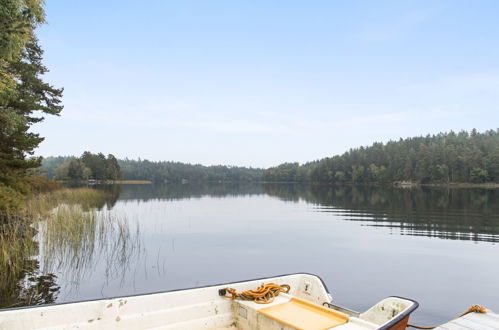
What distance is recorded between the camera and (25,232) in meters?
12.3

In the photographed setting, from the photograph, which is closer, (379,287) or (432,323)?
(432,323)

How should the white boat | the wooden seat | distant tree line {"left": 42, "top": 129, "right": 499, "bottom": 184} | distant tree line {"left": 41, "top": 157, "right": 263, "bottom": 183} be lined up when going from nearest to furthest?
1. the white boat
2. the wooden seat
3. distant tree line {"left": 42, "top": 129, "right": 499, "bottom": 184}
4. distant tree line {"left": 41, "top": 157, "right": 263, "bottom": 183}

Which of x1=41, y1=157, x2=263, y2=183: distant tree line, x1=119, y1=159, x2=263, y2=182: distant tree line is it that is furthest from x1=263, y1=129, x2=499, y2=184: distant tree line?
x1=41, y1=157, x2=263, y2=183: distant tree line

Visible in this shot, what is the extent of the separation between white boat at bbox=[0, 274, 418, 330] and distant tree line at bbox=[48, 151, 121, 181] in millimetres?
103312

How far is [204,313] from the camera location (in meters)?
5.35

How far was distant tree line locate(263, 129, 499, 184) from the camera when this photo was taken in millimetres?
98750

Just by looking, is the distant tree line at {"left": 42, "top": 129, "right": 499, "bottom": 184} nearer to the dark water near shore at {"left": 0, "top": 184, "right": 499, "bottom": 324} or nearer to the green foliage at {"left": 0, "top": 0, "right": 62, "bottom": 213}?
the green foliage at {"left": 0, "top": 0, "right": 62, "bottom": 213}

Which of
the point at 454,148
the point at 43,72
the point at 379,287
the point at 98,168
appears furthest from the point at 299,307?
the point at 454,148

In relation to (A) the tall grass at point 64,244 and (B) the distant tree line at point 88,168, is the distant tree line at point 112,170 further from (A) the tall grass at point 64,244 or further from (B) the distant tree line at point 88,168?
(A) the tall grass at point 64,244

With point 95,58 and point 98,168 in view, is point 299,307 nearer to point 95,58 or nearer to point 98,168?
point 95,58

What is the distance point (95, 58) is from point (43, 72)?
717 cm

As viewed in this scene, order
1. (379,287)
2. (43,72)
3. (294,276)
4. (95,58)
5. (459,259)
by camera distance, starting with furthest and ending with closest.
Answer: (95,58) < (43,72) < (459,259) < (379,287) < (294,276)

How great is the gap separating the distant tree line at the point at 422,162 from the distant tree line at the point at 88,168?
82.1 meters

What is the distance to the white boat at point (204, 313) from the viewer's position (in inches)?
174
